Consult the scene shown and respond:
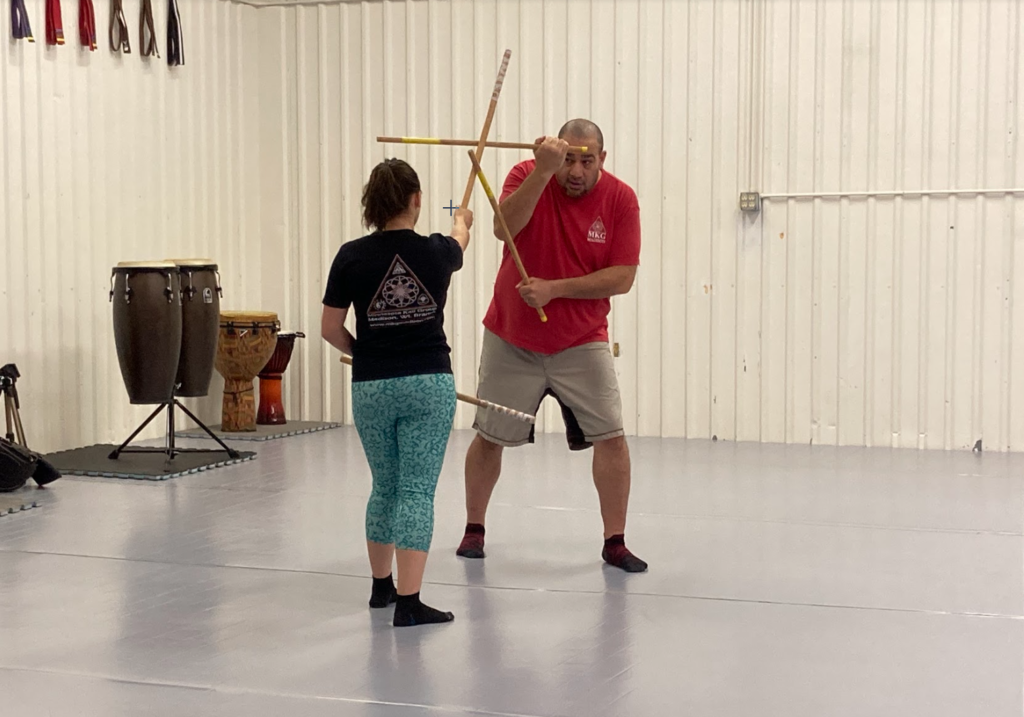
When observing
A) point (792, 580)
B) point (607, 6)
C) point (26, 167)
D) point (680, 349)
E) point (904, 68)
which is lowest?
point (792, 580)

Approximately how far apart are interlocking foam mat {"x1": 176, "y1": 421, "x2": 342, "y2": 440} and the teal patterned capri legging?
4.34 m

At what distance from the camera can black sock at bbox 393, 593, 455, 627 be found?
369cm

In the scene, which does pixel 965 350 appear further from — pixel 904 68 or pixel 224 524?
pixel 224 524

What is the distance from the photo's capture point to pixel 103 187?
7.50 m

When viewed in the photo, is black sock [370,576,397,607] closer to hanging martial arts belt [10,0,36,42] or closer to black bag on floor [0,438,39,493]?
black bag on floor [0,438,39,493]

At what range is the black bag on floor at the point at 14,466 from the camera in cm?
576

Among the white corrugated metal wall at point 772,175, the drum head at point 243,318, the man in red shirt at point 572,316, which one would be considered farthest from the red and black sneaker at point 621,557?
the drum head at point 243,318

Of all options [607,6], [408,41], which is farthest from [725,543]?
[408,41]

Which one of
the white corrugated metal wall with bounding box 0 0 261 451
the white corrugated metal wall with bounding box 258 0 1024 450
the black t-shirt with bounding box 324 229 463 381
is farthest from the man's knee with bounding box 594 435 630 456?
the white corrugated metal wall with bounding box 0 0 261 451

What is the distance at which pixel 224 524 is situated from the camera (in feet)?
17.2

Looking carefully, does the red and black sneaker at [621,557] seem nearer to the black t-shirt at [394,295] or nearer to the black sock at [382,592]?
the black sock at [382,592]

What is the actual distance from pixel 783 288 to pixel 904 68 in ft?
4.87

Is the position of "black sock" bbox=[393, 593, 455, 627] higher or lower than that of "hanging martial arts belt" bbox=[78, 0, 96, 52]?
lower

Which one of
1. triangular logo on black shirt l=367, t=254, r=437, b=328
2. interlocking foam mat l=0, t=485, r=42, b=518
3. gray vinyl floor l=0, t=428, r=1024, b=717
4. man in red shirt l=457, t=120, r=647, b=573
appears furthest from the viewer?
interlocking foam mat l=0, t=485, r=42, b=518
